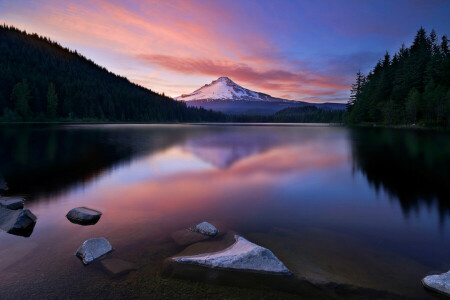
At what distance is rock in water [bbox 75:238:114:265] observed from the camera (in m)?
5.90

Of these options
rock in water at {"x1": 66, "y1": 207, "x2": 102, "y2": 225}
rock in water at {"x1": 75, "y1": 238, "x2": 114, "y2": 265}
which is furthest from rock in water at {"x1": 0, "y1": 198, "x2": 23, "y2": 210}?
rock in water at {"x1": 75, "y1": 238, "x2": 114, "y2": 265}

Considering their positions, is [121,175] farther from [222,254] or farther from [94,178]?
[222,254]

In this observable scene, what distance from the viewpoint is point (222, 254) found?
603cm

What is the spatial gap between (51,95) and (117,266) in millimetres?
136536

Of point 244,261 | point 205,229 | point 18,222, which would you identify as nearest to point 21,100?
point 18,222

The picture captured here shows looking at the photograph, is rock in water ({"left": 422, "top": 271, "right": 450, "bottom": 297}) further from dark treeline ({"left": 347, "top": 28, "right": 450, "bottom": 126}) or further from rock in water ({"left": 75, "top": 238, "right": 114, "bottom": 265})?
dark treeline ({"left": 347, "top": 28, "right": 450, "bottom": 126})

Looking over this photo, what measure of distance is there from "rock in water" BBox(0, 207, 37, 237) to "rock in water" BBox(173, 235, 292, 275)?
5.09 metres

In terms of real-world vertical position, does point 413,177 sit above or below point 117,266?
above

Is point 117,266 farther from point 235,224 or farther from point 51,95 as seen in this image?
point 51,95

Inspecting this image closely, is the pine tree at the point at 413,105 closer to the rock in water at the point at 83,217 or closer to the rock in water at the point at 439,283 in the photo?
the rock in water at the point at 439,283

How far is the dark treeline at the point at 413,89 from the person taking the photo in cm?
6701

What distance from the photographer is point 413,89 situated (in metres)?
75.2

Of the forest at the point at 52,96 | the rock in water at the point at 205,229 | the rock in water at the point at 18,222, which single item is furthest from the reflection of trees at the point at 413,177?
the forest at the point at 52,96

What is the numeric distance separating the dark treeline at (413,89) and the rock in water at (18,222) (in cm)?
8025
